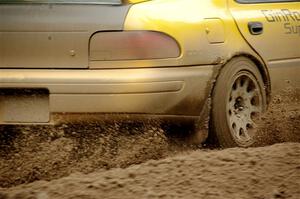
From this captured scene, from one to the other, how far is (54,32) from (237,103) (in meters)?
1.58

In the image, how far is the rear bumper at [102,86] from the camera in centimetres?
496

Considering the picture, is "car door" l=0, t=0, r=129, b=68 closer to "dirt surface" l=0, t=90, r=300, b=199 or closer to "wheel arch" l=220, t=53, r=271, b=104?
"dirt surface" l=0, t=90, r=300, b=199

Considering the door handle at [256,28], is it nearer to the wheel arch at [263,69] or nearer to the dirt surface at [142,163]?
the wheel arch at [263,69]

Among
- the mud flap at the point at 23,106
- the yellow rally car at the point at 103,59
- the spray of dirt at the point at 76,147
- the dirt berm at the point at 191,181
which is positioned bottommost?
the spray of dirt at the point at 76,147

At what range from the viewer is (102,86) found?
16.3 ft

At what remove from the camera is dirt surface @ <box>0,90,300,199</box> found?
3.88 metres

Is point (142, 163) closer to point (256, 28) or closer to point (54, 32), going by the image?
point (54, 32)

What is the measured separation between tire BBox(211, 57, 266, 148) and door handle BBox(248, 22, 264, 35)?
0.24 m

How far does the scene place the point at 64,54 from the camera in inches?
198

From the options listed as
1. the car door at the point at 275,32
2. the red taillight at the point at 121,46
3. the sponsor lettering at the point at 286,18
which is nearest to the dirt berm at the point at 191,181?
the red taillight at the point at 121,46

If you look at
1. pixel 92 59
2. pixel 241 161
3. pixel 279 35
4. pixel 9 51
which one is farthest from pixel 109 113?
pixel 279 35

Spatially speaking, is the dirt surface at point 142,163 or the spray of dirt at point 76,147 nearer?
the dirt surface at point 142,163

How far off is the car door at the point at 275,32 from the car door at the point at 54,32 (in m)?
1.19

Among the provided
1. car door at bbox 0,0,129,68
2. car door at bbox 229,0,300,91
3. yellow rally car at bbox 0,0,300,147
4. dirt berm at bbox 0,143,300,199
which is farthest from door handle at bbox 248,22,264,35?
dirt berm at bbox 0,143,300,199
